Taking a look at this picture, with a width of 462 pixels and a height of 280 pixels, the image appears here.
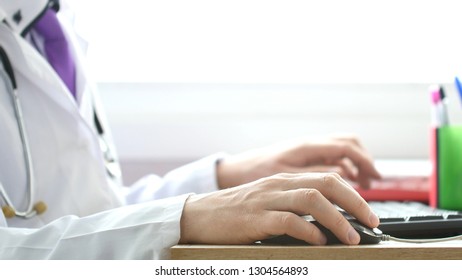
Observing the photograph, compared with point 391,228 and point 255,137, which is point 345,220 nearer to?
point 391,228

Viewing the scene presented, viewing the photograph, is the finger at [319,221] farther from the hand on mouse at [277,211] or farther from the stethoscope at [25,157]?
the stethoscope at [25,157]

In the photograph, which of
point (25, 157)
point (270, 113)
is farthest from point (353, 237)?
point (270, 113)

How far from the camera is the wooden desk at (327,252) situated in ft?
1.89

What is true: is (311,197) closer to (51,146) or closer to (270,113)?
(51,146)

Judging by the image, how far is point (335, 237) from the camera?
2.05 ft

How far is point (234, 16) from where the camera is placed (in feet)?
5.24

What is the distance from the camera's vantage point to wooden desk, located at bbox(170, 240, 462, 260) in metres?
0.58

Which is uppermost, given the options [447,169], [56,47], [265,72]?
[56,47]

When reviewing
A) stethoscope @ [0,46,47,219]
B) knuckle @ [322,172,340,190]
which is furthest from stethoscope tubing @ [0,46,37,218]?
knuckle @ [322,172,340,190]

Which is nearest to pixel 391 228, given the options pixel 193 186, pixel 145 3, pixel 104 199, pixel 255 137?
pixel 104 199

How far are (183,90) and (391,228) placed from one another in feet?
3.25

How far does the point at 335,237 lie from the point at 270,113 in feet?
3.28

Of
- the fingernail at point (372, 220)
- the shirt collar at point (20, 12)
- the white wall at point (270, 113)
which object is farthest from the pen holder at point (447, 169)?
the shirt collar at point (20, 12)

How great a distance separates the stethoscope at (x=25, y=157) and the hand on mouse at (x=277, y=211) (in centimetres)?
32
